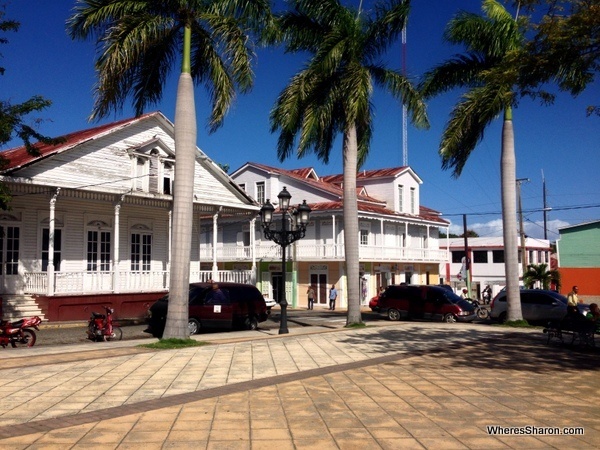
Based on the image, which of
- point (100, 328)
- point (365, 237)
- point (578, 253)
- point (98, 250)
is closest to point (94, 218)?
point (98, 250)

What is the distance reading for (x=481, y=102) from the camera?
70.1ft

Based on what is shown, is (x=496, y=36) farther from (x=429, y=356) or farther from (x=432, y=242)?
(x=432, y=242)

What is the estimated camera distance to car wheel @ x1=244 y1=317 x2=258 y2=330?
2048cm

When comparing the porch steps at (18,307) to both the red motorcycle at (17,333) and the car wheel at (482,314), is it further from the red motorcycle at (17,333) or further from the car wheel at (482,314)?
the car wheel at (482,314)

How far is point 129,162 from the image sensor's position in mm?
25062

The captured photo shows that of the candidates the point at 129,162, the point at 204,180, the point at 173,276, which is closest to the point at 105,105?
the point at 173,276

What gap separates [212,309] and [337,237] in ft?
65.9

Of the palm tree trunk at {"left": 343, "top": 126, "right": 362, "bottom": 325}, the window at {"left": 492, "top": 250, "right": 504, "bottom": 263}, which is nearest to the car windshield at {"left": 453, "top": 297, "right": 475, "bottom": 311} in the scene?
the palm tree trunk at {"left": 343, "top": 126, "right": 362, "bottom": 325}

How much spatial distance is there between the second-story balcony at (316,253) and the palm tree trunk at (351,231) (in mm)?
14976

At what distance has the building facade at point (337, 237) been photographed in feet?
126

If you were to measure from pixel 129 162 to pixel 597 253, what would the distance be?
40959mm

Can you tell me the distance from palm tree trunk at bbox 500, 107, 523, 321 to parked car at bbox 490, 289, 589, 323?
1521 mm

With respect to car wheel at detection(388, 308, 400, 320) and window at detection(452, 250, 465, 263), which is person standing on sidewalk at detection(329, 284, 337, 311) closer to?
car wheel at detection(388, 308, 400, 320)

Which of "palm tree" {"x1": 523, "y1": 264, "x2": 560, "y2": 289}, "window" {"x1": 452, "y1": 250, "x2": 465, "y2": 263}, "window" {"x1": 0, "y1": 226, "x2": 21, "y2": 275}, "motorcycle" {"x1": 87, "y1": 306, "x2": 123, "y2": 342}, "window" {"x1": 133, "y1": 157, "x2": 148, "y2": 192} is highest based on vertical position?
"window" {"x1": 133, "y1": 157, "x2": 148, "y2": 192}
